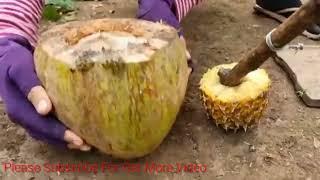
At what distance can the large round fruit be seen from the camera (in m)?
1.30

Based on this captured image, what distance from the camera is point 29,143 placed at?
65.4 inches

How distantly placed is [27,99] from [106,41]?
292mm

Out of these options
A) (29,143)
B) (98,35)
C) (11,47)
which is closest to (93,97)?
(98,35)

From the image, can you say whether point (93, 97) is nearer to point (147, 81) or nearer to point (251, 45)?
point (147, 81)

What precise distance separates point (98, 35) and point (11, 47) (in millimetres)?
291

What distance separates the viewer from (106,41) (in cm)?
135

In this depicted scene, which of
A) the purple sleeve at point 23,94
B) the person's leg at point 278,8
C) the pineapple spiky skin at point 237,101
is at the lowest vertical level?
the person's leg at point 278,8

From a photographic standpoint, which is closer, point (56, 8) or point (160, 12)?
point (160, 12)

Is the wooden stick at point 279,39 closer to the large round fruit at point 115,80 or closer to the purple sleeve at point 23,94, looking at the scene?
the large round fruit at point 115,80

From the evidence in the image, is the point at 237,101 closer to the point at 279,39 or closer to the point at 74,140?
the point at 279,39

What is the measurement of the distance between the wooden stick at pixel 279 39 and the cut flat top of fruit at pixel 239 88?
0.02 metres
